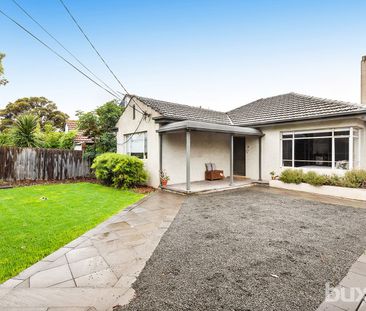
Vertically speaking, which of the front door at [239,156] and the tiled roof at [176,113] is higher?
the tiled roof at [176,113]

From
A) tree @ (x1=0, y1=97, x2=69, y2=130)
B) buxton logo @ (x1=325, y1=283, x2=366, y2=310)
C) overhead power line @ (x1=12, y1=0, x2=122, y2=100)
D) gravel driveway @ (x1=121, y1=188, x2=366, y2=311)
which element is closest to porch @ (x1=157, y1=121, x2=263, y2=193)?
overhead power line @ (x1=12, y1=0, x2=122, y2=100)

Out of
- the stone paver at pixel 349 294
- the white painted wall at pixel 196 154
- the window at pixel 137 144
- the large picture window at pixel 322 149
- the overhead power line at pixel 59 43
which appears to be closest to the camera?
the stone paver at pixel 349 294

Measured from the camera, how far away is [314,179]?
943 centimetres

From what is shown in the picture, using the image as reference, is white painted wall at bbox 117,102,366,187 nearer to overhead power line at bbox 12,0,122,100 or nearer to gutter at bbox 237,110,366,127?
gutter at bbox 237,110,366,127

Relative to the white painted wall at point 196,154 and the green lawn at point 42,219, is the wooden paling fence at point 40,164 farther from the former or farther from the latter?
the white painted wall at point 196,154

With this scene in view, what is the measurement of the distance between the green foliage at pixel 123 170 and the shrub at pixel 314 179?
7.79 meters

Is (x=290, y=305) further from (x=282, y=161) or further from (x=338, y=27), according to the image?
(x=338, y=27)

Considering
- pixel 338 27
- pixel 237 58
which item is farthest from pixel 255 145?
pixel 338 27

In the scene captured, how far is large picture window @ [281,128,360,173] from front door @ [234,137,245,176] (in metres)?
2.59

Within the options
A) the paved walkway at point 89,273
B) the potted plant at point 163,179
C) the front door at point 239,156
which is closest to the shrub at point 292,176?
the front door at point 239,156

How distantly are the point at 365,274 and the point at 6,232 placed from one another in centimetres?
679

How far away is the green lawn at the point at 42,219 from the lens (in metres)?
3.68

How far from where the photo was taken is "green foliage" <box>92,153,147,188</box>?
10.3m

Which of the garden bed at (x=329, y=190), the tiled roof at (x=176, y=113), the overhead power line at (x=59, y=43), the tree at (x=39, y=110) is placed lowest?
the garden bed at (x=329, y=190)
